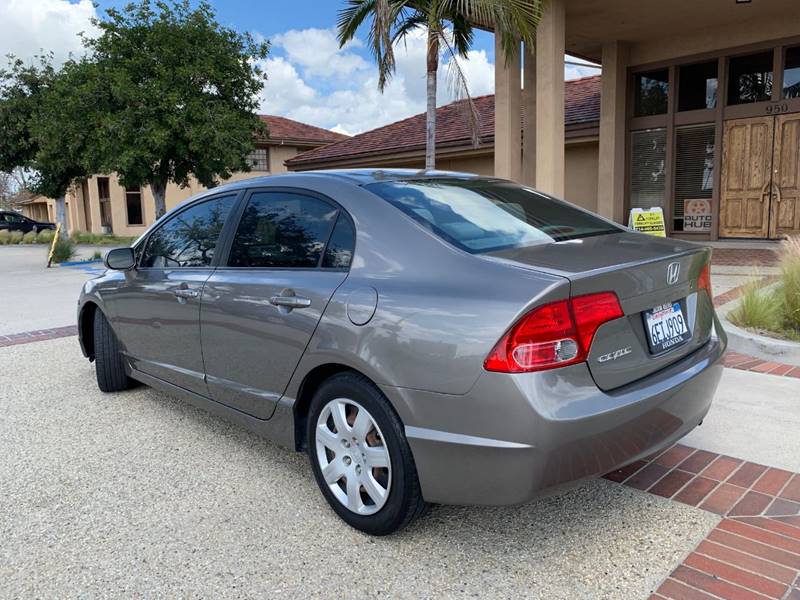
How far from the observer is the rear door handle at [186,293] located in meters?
3.65

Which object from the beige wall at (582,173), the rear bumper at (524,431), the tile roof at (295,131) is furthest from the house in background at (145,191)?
the rear bumper at (524,431)

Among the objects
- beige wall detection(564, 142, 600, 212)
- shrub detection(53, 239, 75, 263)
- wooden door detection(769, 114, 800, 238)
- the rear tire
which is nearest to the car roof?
the rear tire

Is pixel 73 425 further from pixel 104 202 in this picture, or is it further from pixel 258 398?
pixel 104 202

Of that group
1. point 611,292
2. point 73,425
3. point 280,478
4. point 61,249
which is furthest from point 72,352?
point 61,249

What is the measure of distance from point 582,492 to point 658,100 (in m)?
12.7

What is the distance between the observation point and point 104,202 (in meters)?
33.6

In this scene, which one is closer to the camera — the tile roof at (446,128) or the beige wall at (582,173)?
the beige wall at (582,173)

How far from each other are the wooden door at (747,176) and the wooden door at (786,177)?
0.12 meters

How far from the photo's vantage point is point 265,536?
2852mm

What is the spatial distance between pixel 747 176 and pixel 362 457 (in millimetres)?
12461

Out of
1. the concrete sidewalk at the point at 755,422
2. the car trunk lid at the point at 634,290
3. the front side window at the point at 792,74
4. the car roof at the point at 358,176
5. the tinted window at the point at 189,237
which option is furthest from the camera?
the front side window at the point at 792,74

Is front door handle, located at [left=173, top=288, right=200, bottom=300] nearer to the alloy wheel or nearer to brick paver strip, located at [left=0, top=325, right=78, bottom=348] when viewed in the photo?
the alloy wheel

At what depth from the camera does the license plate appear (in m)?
2.66

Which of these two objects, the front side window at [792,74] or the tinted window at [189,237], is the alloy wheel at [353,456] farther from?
the front side window at [792,74]
